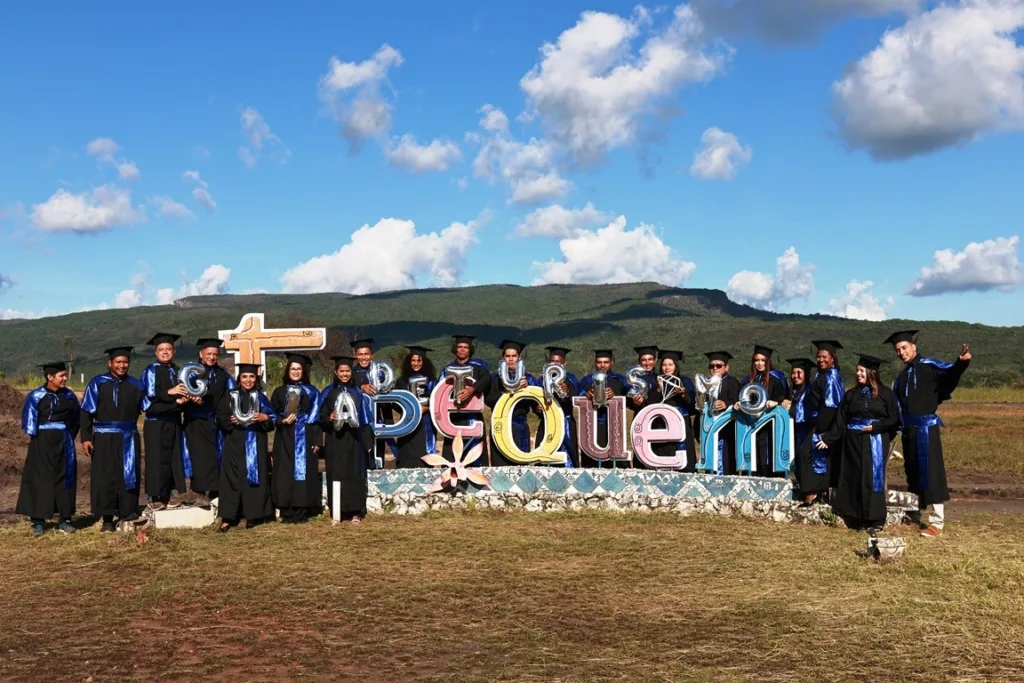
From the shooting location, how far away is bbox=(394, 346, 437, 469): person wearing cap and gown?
40.7 ft

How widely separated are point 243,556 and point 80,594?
166cm

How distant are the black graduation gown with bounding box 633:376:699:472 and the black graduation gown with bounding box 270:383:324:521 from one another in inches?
164

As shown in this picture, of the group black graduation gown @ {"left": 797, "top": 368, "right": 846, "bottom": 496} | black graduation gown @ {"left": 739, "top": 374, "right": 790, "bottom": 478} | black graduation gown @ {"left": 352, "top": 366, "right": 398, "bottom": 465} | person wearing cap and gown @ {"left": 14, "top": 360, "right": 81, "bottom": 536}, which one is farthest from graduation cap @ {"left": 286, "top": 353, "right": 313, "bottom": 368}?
black graduation gown @ {"left": 797, "top": 368, "right": 846, "bottom": 496}

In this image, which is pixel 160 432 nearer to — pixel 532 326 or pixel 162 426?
pixel 162 426

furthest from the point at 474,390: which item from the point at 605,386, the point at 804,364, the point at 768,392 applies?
the point at 804,364

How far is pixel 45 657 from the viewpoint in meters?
6.32

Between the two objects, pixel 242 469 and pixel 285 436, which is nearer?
pixel 242 469

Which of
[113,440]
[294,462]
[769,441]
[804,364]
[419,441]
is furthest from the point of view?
[419,441]

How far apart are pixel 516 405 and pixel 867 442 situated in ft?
14.5

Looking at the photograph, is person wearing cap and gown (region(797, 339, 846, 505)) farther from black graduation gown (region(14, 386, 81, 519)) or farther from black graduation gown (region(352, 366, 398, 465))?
black graduation gown (region(14, 386, 81, 519))

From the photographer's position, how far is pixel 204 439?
36.5ft

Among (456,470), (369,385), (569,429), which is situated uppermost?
(369,385)

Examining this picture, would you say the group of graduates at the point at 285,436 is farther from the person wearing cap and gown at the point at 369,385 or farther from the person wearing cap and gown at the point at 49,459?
the person wearing cap and gown at the point at 369,385

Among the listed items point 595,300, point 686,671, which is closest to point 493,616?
point 686,671
